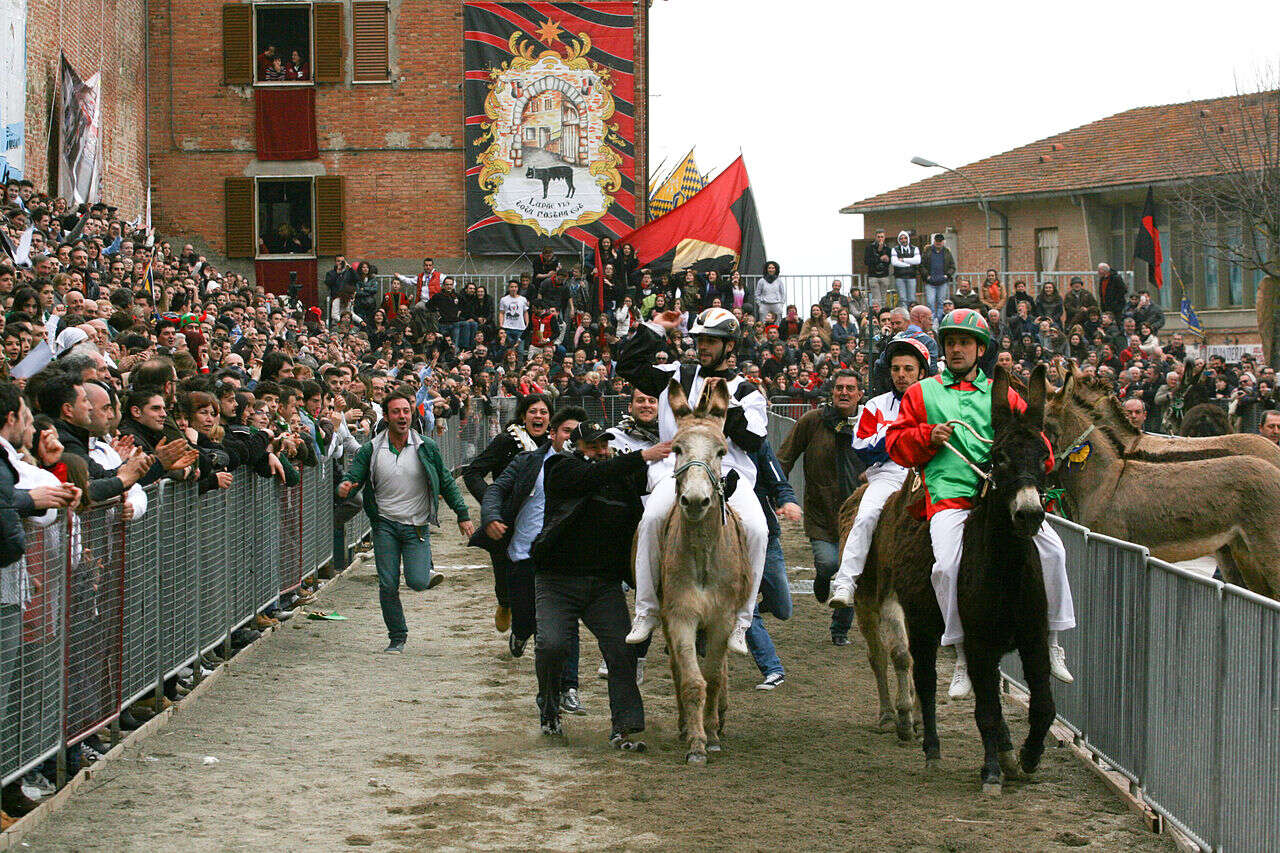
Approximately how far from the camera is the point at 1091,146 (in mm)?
53312

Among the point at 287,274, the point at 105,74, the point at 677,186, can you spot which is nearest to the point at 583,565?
the point at 105,74

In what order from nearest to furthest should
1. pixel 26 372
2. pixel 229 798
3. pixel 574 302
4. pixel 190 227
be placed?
pixel 229 798 < pixel 26 372 < pixel 574 302 < pixel 190 227

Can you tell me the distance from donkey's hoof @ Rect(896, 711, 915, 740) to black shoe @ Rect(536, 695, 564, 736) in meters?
2.02

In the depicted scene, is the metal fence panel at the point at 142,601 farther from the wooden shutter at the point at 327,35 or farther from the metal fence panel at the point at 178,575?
the wooden shutter at the point at 327,35

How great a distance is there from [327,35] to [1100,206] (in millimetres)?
25555

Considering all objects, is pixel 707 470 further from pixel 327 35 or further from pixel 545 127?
pixel 327 35

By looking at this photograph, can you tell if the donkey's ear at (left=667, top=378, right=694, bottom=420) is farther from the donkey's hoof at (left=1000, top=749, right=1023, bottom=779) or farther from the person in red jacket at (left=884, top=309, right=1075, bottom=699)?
the donkey's hoof at (left=1000, top=749, right=1023, bottom=779)

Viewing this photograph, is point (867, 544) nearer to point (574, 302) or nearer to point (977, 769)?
point (977, 769)

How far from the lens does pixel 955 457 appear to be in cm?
862

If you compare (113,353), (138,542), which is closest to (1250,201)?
(113,353)

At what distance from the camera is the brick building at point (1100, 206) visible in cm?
4728

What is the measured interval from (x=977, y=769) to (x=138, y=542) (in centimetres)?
485

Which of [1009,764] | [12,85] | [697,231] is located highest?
[12,85]

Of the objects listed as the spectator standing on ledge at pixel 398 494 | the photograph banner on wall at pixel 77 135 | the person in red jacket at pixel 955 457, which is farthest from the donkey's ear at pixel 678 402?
the photograph banner on wall at pixel 77 135
